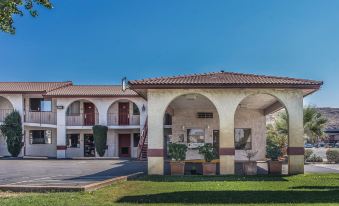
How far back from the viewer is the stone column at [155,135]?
1970cm

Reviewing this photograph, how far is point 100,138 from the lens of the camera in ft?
126

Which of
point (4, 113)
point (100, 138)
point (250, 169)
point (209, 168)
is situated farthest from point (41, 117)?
point (250, 169)

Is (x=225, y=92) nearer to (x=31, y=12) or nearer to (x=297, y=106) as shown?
(x=297, y=106)

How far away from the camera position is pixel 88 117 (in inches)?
1594

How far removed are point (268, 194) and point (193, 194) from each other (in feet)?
6.78

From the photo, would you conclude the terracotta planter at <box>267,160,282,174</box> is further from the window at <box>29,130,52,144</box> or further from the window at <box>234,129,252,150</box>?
the window at <box>29,130,52,144</box>

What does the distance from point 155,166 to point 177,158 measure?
1.00 metres

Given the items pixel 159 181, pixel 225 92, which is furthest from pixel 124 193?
pixel 225 92

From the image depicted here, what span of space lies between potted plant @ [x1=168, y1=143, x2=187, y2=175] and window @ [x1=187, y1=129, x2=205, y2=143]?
9.33 meters

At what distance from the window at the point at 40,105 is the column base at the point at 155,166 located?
75.8 feet

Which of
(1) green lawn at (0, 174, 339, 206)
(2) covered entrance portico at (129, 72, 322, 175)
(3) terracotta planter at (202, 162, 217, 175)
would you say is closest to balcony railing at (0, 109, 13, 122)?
(2) covered entrance portico at (129, 72, 322, 175)

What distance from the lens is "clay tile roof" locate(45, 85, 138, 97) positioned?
127ft

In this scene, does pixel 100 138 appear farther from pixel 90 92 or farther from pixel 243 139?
pixel 243 139

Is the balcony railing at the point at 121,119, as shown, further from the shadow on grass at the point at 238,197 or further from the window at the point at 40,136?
the shadow on grass at the point at 238,197
